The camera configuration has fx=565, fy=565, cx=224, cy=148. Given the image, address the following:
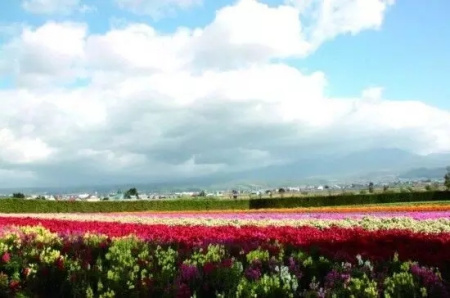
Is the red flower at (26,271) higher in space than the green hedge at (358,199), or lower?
lower

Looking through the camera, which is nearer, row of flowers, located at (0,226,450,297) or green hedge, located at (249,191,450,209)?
row of flowers, located at (0,226,450,297)

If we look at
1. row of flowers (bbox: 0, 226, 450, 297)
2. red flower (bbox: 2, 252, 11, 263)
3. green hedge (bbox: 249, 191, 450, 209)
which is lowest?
row of flowers (bbox: 0, 226, 450, 297)

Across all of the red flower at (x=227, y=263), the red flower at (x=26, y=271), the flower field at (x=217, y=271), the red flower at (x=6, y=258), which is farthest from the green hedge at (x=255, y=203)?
the red flower at (x=227, y=263)

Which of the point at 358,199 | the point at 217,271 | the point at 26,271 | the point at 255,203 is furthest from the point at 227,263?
the point at 255,203

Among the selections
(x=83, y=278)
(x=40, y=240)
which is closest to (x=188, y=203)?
(x=40, y=240)

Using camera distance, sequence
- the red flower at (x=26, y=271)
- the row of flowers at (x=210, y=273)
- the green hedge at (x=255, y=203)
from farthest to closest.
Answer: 1. the green hedge at (x=255, y=203)
2. the red flower at (x=26, y=271)
3. the row of flowers at (x=210, y=273)

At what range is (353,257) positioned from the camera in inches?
262

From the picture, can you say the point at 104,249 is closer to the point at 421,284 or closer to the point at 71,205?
the point at 421,284

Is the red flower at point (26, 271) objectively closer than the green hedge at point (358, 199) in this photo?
Yes

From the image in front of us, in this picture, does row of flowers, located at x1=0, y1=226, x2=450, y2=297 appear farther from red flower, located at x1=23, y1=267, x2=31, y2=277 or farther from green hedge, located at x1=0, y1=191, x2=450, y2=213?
green hedge, located at x1=0, y1=191, x2=450, y2=213

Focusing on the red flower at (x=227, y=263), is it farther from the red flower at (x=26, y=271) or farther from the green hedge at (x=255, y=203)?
the green hedge at (x=255, y=203)

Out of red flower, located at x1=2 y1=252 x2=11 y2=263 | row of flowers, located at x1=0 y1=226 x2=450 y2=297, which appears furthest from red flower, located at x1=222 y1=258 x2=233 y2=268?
red flower, located at x1=2 y1=252 x2=11 y2=263

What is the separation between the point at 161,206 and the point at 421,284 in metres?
43.0

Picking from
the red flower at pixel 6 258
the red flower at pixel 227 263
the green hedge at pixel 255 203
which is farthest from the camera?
the green hedge at pixel 255 203
